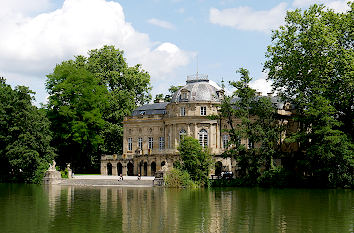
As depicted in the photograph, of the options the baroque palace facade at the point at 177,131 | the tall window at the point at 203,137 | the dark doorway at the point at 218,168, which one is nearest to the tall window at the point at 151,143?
the baroque palace facade at the point at 177,131

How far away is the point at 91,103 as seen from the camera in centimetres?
6109

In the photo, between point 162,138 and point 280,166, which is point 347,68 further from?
point 162,138

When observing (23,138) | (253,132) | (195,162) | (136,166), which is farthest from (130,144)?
(253,132)

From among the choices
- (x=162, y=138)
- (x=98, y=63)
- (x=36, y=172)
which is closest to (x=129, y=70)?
(x=98, y=63)

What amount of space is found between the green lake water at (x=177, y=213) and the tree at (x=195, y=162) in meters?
8.93

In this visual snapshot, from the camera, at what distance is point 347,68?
143 ft

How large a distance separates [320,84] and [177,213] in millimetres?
24242

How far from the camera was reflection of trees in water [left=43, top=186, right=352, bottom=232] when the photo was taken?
2103cm

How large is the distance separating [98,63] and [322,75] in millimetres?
35390

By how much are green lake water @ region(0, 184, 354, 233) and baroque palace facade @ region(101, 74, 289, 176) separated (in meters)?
21.6

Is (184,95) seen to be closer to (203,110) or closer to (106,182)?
(203,110)

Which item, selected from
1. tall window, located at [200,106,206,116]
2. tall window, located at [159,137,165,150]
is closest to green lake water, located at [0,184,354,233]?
tall window, located at [200,106,206,116]

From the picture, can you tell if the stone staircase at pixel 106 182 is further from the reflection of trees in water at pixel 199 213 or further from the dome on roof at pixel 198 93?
the dome on roof at pixel 198 93

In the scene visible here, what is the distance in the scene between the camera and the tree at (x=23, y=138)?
Answer: 49781 mm
